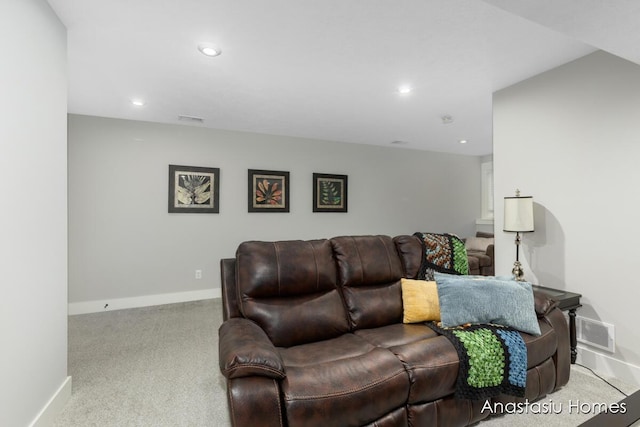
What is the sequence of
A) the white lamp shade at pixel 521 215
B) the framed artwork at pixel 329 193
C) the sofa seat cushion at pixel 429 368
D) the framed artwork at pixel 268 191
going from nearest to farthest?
the sofa seat cushion at pixel 429 368, the white lamp shade at pixel 521 215, the framed artwork at pixel 268 191, the framed artwork at pixel 329 193

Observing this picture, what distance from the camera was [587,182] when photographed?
2.38 metres

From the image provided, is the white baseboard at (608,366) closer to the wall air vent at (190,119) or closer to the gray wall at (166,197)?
the gray wall at (166,197)

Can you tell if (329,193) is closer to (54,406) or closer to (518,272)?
(518,272)

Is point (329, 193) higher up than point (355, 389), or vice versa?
point (329, 193)

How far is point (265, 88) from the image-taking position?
2.95m

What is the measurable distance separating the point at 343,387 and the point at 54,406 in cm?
177

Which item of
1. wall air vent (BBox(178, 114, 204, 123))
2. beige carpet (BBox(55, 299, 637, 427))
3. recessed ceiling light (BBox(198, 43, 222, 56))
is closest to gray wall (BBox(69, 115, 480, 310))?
wall air vent (BBox(178, 114, 204, 123))

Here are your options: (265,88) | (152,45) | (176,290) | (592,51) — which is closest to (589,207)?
(592,51)

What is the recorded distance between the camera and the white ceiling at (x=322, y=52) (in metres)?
1.77

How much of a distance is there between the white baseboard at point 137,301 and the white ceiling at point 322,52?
2286 millimetres

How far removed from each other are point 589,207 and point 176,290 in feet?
14.8

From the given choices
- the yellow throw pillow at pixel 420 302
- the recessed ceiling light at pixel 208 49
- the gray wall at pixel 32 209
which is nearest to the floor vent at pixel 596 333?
the yellow throw pillow at pixel 420 302

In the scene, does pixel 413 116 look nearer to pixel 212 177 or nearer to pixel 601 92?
pixel 601 92

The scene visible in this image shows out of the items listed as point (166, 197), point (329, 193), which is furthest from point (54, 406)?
point (329, 193)
